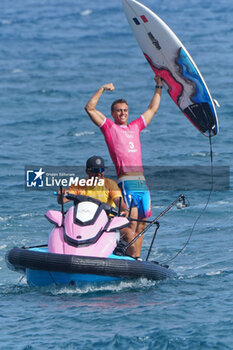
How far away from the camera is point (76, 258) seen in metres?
9.87

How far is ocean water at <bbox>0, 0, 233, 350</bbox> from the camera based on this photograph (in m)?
8.99

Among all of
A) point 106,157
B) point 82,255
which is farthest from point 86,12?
point 82,255

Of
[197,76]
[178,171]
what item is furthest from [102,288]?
[178,171]

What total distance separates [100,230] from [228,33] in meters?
33.0

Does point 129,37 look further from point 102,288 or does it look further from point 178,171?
point 102,288

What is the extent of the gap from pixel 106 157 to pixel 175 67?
847cm

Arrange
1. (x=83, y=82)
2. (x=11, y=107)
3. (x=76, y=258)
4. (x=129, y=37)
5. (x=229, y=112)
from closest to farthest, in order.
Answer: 1. (x=76, y=258)
2. (x=229, y=112)
3. (x=11, y=107)
4. (x=83, y=82)
5. (x=129, y=37)

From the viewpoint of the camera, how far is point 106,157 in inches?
819

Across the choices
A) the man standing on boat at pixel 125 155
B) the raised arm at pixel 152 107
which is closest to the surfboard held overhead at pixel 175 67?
the raised arm at pixel 152 107

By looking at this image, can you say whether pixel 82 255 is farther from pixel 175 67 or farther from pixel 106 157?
pixel 106 157

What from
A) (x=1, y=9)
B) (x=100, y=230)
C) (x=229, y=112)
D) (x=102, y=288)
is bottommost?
(x=102, y=288)

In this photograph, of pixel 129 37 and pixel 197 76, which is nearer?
pixel 197 76

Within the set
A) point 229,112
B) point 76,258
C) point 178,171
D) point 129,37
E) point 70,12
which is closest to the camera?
point 76,258

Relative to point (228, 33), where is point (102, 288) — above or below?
below
